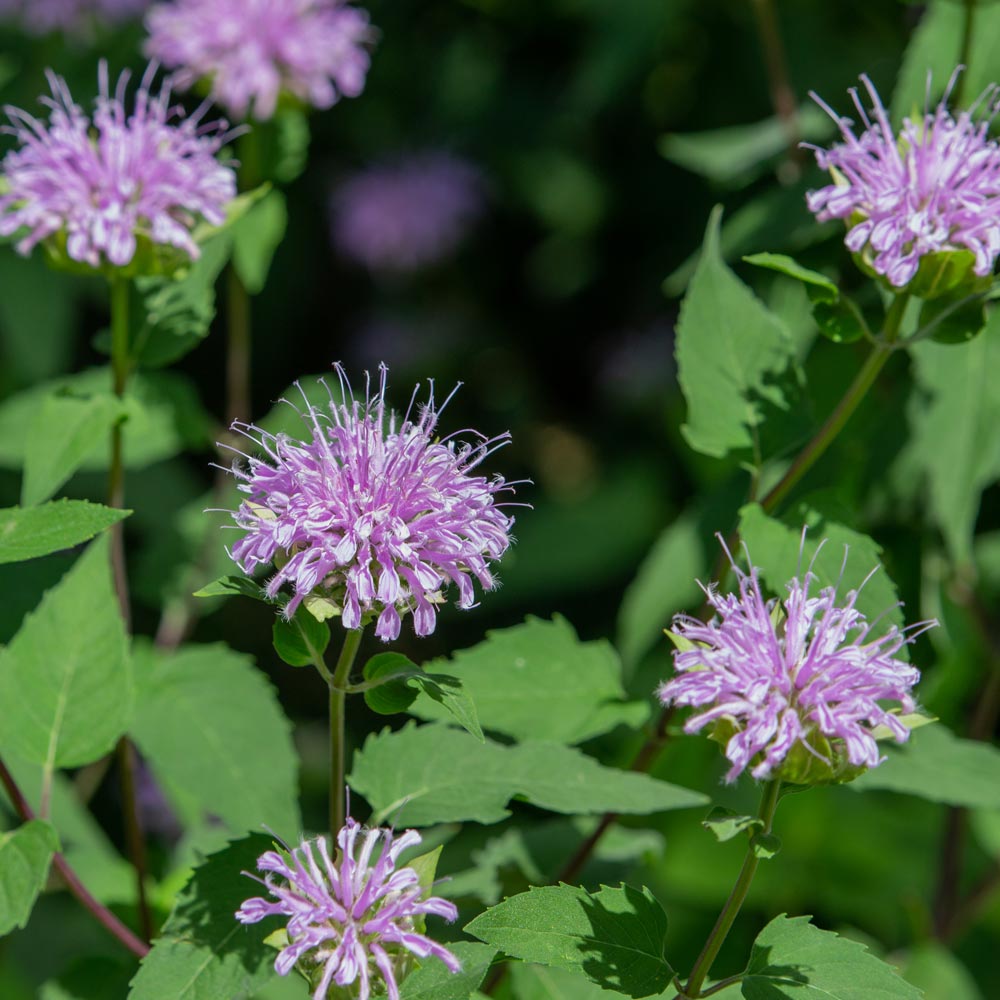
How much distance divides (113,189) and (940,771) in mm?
889

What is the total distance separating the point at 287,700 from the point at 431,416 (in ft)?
5.27

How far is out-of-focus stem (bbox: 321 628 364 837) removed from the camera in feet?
2.60

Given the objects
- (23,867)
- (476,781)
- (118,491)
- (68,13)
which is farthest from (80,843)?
(68,13)

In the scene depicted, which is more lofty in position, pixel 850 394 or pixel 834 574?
pixel 850 394

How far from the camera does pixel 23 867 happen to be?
0.88m

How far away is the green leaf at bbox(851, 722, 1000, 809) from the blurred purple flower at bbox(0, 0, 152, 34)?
5.75 ft

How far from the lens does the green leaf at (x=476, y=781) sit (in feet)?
2.97

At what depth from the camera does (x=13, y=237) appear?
1285mm

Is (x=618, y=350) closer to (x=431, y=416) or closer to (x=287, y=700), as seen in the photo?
(x=287, y=700)

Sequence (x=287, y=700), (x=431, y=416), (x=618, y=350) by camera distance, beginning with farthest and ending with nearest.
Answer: (x=618, y=350)
(x=287, y=700)
(x=431, y=416)

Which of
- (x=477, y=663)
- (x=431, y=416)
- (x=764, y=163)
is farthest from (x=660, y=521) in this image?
(x=431, y=416)

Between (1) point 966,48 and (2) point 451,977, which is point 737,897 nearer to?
(2) point 451,977

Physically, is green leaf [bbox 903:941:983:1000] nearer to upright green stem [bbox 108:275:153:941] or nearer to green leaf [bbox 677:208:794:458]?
green leaf [bbox 677:208:794:458]

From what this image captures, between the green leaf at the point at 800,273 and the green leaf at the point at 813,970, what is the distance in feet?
1.48
